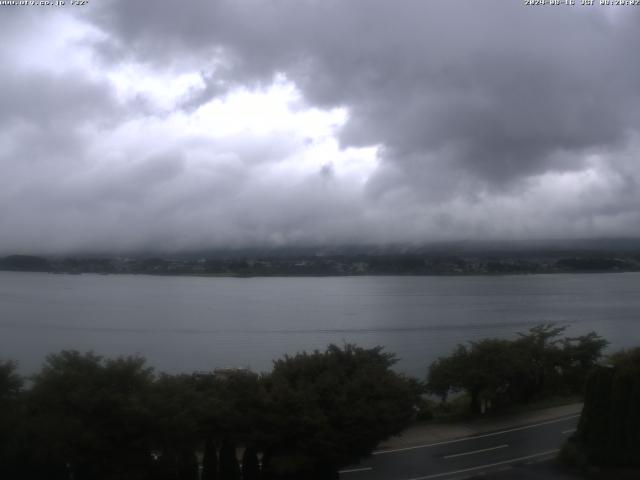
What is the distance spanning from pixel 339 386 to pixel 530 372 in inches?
478

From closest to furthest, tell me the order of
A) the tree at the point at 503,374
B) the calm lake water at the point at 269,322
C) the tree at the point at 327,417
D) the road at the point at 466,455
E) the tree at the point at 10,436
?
the tree at the point at 10,436
the tree at the point at 327,417
the road at the point at 466,455
the tree at the point at 503,374
the calm lake water at the point at 269,322

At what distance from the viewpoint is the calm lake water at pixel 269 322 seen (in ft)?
150

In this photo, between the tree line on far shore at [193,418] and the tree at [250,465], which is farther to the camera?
the tree at [250,465]

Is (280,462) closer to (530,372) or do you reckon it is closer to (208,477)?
(208,477)

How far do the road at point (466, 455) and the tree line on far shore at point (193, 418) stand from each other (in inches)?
57.3

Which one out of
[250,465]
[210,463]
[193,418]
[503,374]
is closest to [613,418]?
[503,374]

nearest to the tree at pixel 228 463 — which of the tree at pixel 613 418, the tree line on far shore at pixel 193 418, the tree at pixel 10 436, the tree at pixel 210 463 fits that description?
the tree line on far shore at pixel 193 418

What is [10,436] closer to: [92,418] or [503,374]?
[92,418]

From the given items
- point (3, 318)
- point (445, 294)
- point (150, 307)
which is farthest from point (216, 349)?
point (445, 294)

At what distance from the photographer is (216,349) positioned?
156ft

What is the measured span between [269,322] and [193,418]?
51641mm

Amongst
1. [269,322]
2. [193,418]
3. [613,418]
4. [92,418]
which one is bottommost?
[269,322]

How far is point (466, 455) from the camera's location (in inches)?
666

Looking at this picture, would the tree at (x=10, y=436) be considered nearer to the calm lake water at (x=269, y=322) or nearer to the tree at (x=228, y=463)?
the tree at (x=228, y=463)
